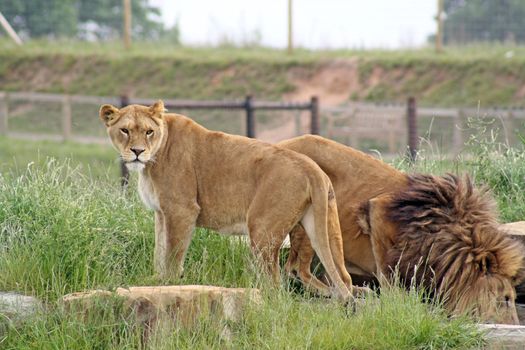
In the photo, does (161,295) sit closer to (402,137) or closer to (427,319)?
(427,319)

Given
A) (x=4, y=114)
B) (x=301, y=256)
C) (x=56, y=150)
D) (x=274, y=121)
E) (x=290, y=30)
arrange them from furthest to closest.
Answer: (x=290, y=30), (x=4, y=114), (x=274, y=121), (x=56, y=150), (x=301, y=256)

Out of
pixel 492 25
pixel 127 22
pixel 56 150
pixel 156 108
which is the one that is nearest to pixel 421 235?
pixel 156 108

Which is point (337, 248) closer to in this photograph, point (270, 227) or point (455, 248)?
point (270, 227)

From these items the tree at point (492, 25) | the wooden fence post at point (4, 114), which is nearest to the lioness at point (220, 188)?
the wooden fence post at point (4, 114)

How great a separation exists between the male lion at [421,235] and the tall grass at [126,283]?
0.71 feet

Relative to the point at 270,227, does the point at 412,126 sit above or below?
below

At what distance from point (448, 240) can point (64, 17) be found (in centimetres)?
2936

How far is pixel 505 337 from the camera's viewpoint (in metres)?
5.81

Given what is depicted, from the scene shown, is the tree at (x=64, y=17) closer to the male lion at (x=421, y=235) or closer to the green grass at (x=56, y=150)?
the green grass at (x=56, y=150)

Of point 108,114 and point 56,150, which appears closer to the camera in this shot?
point 108,114

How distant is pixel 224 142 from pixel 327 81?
2348 centimetres

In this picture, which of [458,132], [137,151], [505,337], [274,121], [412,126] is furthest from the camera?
[274,121]

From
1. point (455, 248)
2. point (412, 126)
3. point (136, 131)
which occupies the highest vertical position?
point (136, 131)

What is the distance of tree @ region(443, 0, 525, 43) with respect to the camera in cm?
3275
